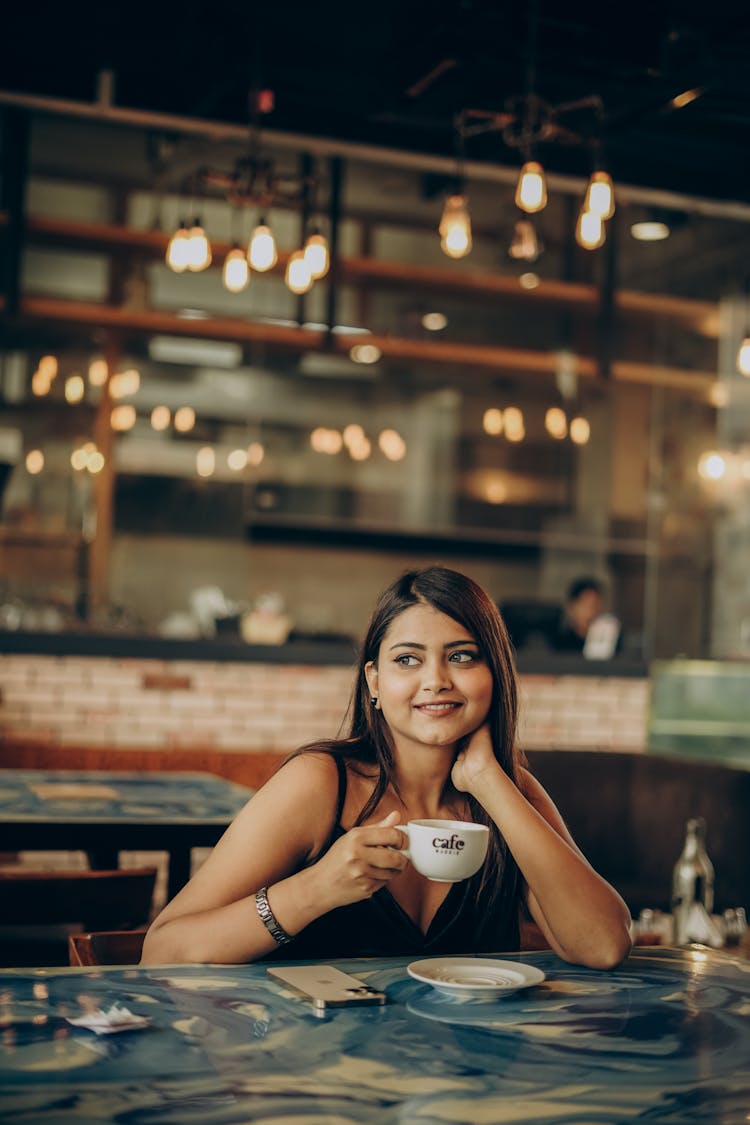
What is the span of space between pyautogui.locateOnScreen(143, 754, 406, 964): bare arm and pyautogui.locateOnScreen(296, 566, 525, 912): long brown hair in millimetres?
84

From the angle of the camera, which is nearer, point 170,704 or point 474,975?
point 474,975

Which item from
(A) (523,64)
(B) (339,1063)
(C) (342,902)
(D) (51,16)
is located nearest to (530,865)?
(C) (342,902)

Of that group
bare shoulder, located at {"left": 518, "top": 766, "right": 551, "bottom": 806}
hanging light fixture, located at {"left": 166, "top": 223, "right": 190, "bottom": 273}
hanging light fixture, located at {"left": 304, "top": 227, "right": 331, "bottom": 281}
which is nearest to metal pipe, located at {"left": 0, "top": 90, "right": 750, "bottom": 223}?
hanging light fixture, located at {"left": 304, "top": 227, "right": 331, "bottom": 281}

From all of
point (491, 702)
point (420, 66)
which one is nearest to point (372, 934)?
point (491, 702)

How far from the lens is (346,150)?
7.69 m

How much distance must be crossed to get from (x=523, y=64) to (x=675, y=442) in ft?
12.5

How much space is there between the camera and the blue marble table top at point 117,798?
10.3 ft

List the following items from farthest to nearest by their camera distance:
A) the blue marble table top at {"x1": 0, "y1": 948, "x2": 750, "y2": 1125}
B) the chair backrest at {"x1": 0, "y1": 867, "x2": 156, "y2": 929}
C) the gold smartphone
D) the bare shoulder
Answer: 1. the chair backrest at {"x1": 0, "y1": 867, "x2": 156, "y2": 929}
2. the bare shoulder
3. the gold smartphone
4. the blue marble table top at {"x1": 0, "y1": 948, "x2": 750, "y2": 1125}

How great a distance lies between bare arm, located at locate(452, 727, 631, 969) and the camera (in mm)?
1886

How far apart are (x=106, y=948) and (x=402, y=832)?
0.55m

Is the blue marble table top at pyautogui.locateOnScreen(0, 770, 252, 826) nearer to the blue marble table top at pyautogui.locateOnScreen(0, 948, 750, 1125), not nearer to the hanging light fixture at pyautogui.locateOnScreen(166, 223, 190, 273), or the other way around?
the blue marble table top at pyautogui.locateOnScreen(0, 948, 750, 1125)

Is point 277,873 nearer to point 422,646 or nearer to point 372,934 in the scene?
point 372,934

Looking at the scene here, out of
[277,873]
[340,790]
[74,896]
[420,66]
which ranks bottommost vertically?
[74,896]

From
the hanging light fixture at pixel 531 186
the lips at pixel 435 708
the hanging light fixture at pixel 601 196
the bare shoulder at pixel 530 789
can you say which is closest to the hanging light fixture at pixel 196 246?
the hanging light fixture at pixel 531 186
